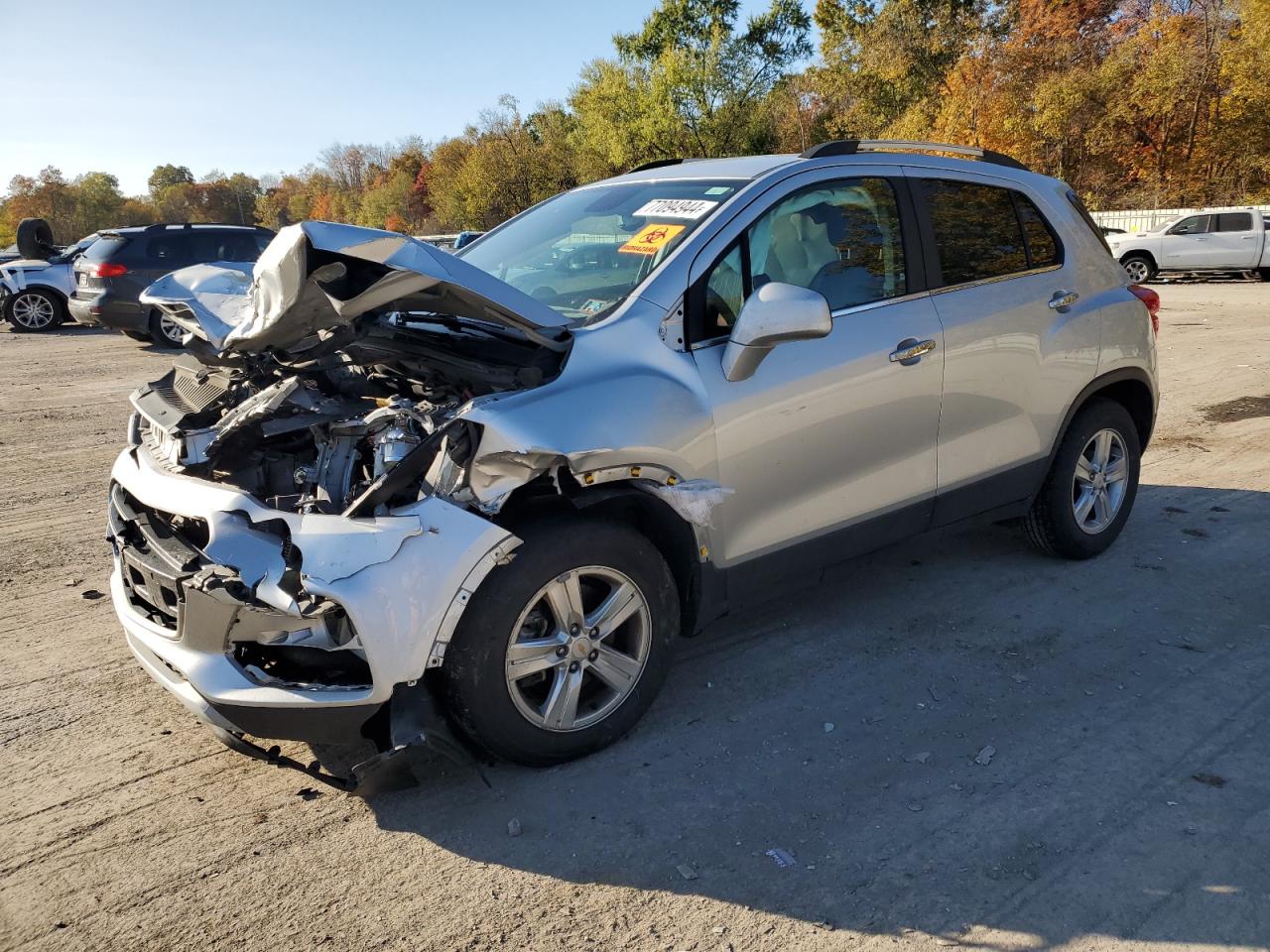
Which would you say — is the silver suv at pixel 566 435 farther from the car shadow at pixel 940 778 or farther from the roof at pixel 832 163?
the car shadow at pixel 940 778

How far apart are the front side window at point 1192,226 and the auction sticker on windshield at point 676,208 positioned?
20.8 m

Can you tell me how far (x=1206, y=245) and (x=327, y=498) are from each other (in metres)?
22.4

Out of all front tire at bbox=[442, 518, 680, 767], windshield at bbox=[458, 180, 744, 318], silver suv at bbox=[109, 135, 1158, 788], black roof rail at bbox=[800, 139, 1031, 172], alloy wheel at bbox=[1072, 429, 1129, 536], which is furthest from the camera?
alloy wheel at bbox=[1072, 429, 1129, 536]

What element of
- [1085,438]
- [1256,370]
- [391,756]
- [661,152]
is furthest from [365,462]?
[661,152]

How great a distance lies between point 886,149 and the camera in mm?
4246

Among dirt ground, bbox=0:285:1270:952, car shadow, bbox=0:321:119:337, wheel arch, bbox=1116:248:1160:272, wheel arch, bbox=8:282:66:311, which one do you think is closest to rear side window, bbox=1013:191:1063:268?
dirt ground, bbox=0:285:1270:952

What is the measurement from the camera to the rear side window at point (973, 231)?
13.7ft

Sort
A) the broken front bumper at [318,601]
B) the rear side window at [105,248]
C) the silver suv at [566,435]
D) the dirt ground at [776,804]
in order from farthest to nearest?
1. the rear side window at [105,248]
2. the silver suv at [566,435]
3. the broken front bumper at [318,601]
4. the dirt ground at [776,804]

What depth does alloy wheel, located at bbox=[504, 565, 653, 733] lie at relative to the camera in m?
3.04

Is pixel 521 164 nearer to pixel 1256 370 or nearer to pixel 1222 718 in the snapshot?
pixel 1256 370

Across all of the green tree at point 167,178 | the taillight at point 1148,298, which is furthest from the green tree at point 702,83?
the green tree at point 167,178

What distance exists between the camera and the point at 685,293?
3418 millimetres

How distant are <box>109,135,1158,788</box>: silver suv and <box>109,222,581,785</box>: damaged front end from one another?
0.4 inches

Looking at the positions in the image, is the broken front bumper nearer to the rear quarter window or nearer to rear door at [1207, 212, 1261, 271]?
the rear quarter window
